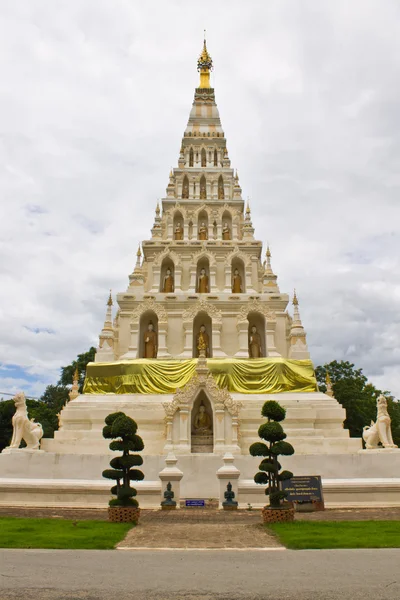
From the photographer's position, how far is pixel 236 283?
101 feet

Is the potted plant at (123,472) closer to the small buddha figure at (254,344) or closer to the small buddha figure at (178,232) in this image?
the small buddha figure at (254,344)

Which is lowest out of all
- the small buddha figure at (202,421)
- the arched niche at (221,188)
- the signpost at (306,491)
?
the signpost at (306,491)

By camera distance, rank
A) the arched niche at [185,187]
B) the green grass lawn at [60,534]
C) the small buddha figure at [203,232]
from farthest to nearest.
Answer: the arched niche at [185,187] < the small buddha figure at [203,232] < the green grass lawn at [60,534]

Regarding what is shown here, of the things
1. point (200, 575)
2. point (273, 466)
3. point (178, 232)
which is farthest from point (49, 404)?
point (200, 575)

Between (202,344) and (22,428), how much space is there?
929 cm

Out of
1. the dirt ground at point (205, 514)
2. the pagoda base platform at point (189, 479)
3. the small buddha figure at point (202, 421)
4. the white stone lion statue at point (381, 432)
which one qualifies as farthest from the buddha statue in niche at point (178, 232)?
the dirt ground at point (205, 514)

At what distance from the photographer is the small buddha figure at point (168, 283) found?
30109mm

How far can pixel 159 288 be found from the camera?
97.6 ft

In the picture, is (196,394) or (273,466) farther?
(196,394)

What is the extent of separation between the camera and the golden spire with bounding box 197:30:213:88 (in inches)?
1709

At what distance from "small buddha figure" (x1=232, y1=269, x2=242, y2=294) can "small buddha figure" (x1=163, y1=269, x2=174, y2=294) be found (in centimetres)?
395

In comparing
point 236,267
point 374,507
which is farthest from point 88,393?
point 374,507

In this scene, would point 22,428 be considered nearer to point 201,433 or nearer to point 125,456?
point 201,433

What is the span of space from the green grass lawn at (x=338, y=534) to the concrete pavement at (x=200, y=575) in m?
0.59
